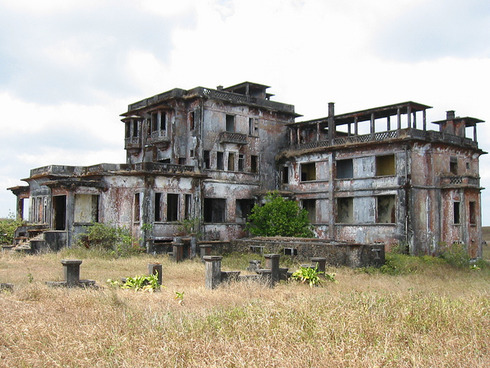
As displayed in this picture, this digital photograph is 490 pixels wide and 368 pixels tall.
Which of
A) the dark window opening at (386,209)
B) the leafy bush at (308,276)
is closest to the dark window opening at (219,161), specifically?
the dark window opening at (386,209)

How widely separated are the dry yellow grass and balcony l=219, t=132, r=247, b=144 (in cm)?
1936

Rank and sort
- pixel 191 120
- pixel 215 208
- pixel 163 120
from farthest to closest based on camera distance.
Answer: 1. pixel 215 208
2. pixel 163 120
3. pixel 191 120

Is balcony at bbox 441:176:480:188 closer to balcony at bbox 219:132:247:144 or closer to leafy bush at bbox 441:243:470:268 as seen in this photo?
leafy bush at bbox 441:243:470:268

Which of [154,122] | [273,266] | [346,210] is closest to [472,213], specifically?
[346,210]

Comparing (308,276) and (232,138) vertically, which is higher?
(232,138)

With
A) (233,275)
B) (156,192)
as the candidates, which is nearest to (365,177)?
(156,192)

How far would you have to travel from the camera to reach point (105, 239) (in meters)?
26.1

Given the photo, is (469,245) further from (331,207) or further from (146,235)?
(146,235)

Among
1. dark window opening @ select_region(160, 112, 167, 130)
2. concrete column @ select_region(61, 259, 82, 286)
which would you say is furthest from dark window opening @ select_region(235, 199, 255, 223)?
concrete column @ select_region(61, 259, 82, 286)

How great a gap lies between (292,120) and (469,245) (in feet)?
46.3

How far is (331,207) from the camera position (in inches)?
1200

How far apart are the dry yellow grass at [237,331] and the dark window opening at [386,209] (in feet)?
60.2

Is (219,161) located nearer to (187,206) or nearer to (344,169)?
(187,206)

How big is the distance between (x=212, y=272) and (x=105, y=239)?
41.9 feet
